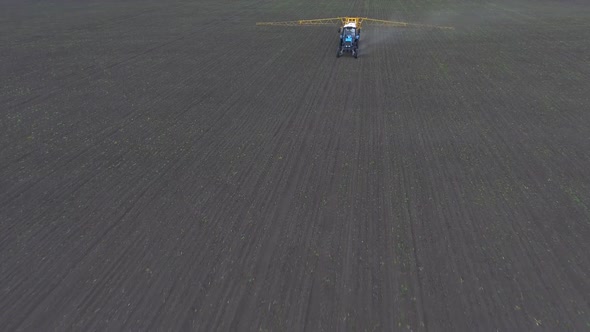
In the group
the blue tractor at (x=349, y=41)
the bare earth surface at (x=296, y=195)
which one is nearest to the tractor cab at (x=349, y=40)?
the blue tractor at (x=349, y=41)

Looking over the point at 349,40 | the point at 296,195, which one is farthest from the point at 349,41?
the point at 296,195

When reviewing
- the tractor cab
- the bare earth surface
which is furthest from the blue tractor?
the bare earth surface

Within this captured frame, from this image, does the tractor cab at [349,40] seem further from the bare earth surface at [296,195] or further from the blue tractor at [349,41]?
the bare earth surface at [296,195]

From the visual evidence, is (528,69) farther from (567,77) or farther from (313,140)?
(313,140)

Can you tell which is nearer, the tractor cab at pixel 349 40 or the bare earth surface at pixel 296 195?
the bare earth surface at pixel 296 195

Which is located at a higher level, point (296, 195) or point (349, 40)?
point (349, 40)

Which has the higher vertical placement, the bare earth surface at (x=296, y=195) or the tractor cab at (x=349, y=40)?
the tractor cab at (x=349, y=40)

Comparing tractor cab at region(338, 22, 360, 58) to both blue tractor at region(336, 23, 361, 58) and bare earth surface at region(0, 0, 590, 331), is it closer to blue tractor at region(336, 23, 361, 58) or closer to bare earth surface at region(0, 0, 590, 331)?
blue tractor at region(336, 23, 361, 58)

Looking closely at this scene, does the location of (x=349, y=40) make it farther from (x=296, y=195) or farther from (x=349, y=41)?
(x=296, y=195)
